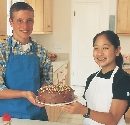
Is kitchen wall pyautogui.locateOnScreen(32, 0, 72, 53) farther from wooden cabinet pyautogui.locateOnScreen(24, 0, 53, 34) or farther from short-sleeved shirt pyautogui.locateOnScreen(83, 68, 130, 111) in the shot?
short-sleeved shirt pyautogui.locateOnScreen(83, 68, 130, 111)

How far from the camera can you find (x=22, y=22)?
1604mm

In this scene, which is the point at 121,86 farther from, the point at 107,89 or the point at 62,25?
the point at 62,25

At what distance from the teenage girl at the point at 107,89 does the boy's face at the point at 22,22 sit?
46cm

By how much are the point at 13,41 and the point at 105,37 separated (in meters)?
0.61

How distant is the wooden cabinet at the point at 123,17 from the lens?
4.63 metres

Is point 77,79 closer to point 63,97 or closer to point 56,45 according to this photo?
point 56,45

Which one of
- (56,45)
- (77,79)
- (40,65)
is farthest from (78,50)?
(40,65)

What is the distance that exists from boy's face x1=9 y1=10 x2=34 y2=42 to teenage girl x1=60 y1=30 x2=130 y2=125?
18.2 inches

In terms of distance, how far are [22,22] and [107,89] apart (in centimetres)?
70

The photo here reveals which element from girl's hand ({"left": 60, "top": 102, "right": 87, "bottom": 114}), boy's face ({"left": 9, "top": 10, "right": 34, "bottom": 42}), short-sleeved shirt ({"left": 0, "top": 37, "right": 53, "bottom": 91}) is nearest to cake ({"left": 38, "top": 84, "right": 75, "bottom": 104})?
girl's hand ({"left": 60, "top": 102, "right": 87, "bottom": 114})

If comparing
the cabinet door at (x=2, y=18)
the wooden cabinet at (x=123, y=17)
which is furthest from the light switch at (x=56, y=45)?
the cabinet door at (x=2, y=18)

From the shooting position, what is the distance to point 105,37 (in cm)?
144

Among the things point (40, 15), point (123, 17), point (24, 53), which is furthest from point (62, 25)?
point (24, 53)

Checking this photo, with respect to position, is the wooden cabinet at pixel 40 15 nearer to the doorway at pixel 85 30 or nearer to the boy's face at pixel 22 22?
the doorway at pixel 85 30
